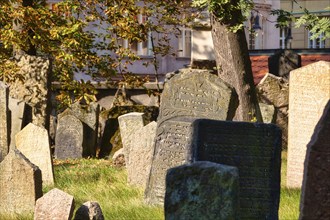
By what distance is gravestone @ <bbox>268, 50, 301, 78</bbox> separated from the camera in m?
27.3

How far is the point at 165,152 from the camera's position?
45.7 ft

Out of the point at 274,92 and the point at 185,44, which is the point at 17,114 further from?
the point at 185,44

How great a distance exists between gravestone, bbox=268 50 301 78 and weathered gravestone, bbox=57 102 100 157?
5.92 metres

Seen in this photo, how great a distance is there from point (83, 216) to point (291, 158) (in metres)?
5.59

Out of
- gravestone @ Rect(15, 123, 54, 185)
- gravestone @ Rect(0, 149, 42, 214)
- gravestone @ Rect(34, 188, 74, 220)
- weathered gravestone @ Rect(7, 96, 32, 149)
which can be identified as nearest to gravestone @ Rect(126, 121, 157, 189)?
gravestone @ Rect(15, 123, 54, 185)

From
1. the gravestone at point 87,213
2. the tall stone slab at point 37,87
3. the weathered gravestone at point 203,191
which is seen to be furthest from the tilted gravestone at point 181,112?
the tall stone slab at point 37,87

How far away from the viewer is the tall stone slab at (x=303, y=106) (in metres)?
14.5

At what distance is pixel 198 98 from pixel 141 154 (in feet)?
5.30

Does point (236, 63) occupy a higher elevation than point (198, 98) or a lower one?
higher

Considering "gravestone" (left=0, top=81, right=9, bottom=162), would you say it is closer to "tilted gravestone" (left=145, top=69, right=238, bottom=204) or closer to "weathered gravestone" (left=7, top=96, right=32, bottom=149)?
"weathered gravestone" (left=7, top=96, right=32, bottom=149)

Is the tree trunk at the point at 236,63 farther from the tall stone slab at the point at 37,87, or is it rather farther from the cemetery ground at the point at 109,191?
the tall stone slab at the point at 37,87

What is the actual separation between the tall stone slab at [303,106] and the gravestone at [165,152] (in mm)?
1655

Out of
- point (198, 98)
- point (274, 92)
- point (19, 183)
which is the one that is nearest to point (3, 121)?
point (198, 98)

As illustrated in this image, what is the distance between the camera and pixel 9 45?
75.6ft
